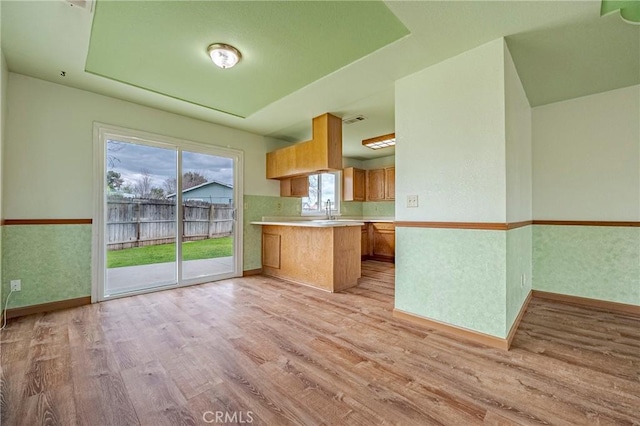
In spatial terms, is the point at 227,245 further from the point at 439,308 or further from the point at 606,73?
the point at 606,73

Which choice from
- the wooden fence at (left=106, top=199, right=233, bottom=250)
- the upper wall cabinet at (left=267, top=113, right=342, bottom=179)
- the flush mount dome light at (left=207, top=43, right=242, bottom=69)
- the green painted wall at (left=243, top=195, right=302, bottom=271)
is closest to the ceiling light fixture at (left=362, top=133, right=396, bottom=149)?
the upper wall cabinet at (left=267, top=113, right=342, bottom=179)

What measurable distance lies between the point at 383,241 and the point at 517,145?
3622 millimetres

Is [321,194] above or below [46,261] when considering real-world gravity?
above

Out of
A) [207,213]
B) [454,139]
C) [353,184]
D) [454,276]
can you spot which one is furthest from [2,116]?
[353,184]

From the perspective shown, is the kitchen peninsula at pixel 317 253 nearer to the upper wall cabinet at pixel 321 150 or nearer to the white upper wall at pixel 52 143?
the upper wall cabinet at pixel 321 150

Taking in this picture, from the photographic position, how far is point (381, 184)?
642 cm

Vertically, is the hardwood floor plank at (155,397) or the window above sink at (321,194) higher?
the window above sink at (321,194)

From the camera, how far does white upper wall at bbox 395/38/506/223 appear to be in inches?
84.5

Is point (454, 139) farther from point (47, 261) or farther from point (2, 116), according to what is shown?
point (47, 261)

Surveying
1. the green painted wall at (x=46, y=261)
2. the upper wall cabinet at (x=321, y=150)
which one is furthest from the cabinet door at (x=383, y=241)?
the green painted wall at (x=46, y=261)

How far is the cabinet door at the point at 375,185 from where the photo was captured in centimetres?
642

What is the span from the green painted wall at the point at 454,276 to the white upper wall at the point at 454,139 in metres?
0.17

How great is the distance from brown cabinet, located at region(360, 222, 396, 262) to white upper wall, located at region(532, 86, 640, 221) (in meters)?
2.71

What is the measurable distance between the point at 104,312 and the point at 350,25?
3.57 meters
